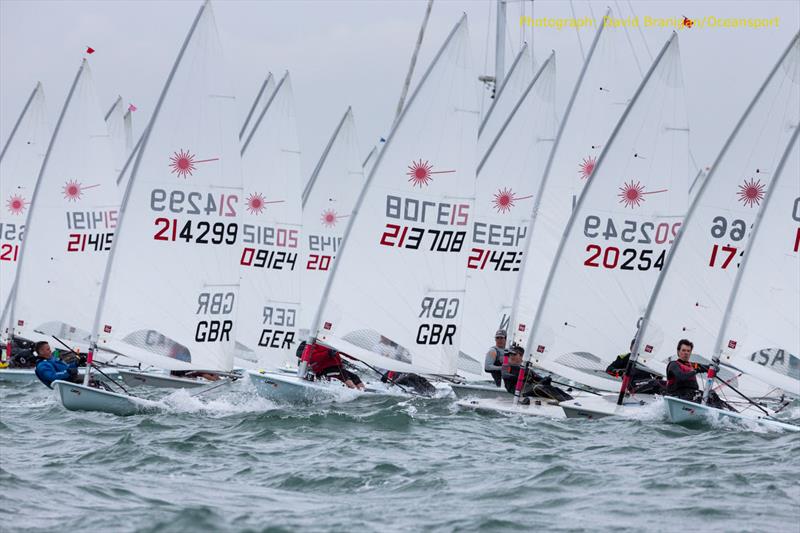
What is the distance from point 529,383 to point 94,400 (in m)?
6.84

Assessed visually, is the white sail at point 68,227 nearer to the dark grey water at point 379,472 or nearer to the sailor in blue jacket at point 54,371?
the sailor in blue jacket at point 54,371

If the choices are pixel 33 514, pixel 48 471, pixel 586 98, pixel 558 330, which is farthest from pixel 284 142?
pixel 33 514

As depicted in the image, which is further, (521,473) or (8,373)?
(8,373)

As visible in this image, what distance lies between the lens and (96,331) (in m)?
19.5

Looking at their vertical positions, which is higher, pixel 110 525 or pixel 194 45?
pixel 194 45

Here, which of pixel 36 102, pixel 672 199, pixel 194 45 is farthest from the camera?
pixel 36 102

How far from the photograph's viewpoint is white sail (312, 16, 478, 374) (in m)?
21.4

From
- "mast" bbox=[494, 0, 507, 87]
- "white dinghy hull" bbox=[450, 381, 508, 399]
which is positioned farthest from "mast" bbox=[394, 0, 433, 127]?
"white dinghy hull" bbox=[450, 381, 508, 399]

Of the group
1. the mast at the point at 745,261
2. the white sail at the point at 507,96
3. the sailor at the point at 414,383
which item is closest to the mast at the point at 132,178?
the sailor at the point at 414,383

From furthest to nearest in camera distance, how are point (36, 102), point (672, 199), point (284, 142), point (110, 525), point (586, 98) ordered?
point (36, 102) < point (284, 142) < point (586, 98) < point (672, 199) < point (110, 525)

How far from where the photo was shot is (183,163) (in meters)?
20.0

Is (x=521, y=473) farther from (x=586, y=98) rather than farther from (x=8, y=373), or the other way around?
(x=8, y=373)

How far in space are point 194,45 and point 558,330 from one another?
282 inches

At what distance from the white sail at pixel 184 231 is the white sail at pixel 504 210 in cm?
652
